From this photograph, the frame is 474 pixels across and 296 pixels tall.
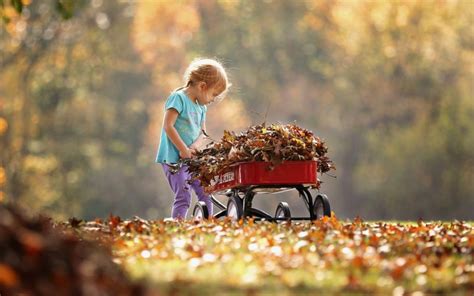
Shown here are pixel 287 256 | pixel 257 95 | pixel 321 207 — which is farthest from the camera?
pixel 257 95

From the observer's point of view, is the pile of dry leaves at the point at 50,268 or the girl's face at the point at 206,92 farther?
the girl's face at the point at 206,92

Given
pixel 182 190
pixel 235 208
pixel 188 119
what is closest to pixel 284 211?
pixel 235 208

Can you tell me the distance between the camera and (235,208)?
1230 centimetres

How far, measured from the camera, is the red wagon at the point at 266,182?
11789 millimetres

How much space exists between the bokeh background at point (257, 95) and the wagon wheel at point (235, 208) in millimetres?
31027

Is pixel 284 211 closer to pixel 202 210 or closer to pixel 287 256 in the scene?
pixel 202 210

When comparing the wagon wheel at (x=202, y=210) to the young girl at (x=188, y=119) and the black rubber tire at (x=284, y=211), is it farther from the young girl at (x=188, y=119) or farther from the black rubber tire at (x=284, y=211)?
the black rubber tire at (x=284, y=211)

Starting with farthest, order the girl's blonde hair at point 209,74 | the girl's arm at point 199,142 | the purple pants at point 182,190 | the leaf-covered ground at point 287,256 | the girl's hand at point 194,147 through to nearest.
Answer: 1. the girl's blonde hair at point 209,74
2. the purple pants at point 182,190
3. the girl's arm at point 199,142
4. the girl's hand at point 194,147
5. the leaf-covered ground at point 287,256

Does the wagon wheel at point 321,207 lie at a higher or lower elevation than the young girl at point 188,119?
lower

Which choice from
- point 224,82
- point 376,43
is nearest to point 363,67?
point 376,43

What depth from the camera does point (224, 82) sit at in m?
13.5

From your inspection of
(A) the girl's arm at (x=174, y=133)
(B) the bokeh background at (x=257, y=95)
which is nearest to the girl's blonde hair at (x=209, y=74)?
(A) the girl's arm at (x=174, y=133)

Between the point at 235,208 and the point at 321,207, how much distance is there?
0.93 meters

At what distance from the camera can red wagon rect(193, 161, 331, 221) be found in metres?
11.8
